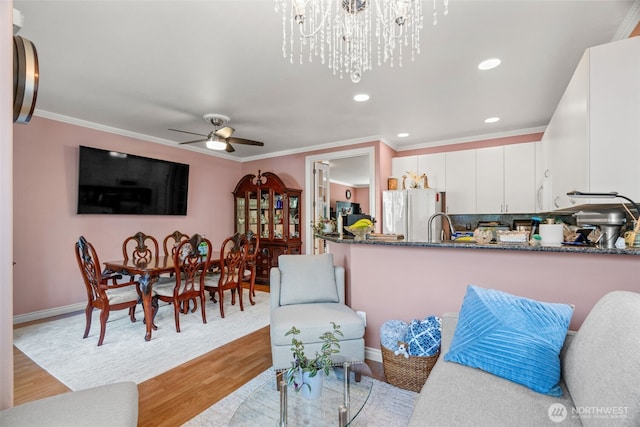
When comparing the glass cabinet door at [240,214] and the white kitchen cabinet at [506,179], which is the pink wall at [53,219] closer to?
the glass cabinet door at [240,214]

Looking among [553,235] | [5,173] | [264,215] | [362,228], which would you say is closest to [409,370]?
[362,228]

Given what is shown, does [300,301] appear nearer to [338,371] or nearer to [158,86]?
[338,371]

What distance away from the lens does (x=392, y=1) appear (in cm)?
168

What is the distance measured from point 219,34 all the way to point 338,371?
237 centimetres

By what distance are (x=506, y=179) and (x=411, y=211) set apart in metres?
1.40

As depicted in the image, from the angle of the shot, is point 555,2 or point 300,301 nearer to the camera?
point 555,2

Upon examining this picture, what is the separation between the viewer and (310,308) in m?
2.30

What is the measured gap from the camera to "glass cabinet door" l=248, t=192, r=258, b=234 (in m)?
5.73

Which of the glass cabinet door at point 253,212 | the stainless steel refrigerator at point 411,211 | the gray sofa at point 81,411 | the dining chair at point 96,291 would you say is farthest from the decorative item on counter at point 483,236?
the glass cabinet door at point 253,212

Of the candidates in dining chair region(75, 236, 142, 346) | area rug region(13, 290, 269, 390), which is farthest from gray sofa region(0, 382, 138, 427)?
dining chair region(75, 236, 142, 346)

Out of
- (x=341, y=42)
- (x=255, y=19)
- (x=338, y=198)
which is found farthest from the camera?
(x=338, y=198)

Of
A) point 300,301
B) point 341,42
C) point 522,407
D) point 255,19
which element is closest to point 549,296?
point 522,407

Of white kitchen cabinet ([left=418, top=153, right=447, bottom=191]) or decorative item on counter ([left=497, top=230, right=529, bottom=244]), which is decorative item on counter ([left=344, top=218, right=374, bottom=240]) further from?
white kitchen cabinet ([left=418, top=153, right=447, bottom=191])

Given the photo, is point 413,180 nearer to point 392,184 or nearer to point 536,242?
point 392,184
